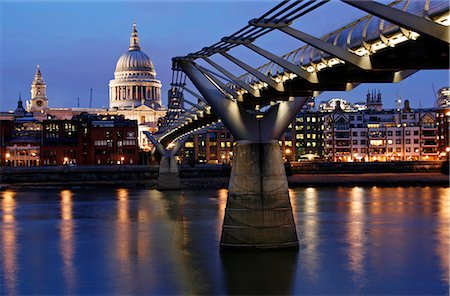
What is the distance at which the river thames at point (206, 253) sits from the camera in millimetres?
28266

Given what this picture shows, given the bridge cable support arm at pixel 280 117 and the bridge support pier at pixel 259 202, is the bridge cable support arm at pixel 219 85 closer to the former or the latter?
the bridge cable support arm at pixel 280 117

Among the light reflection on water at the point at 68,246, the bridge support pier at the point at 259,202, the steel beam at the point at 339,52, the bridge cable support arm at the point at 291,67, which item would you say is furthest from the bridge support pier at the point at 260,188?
the steel beam at the point at 339,52

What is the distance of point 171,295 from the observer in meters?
26.6

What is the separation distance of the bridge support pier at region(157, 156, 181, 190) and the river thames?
25.4m

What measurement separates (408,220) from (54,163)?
10687 centimetres

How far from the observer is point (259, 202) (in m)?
31.8

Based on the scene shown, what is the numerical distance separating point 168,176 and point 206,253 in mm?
56127

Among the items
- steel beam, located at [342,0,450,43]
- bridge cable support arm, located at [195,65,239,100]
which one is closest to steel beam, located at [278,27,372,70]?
steel beam, located at [342,0,450,43]

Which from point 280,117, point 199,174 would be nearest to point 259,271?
point 280,117

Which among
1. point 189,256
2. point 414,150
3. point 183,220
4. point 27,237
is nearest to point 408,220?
point 183,220

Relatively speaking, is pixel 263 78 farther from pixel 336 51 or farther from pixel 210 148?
pixel 210 148

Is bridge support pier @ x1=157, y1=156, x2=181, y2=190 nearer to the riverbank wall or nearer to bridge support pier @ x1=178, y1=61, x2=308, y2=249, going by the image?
the riverbank wall

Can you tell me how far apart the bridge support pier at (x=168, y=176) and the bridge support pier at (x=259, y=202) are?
57.4 metres

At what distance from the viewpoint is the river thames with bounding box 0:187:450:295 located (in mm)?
28266
